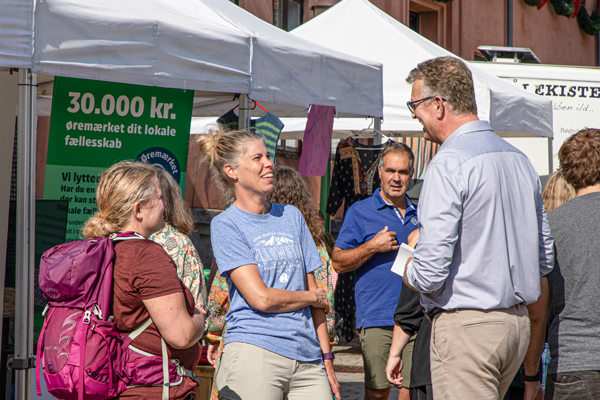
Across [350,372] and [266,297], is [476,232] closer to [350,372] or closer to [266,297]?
[266,297]

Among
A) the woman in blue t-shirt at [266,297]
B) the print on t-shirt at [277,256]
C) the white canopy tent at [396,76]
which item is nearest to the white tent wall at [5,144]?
the woman in blue t-shirt at [266,297]

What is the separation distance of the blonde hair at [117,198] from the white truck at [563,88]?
743cm

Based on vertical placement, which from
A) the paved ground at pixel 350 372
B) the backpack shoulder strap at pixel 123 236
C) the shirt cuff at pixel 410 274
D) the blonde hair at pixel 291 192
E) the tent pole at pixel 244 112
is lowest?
the paved ground at pixel 350 372

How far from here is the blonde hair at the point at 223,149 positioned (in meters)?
2.99

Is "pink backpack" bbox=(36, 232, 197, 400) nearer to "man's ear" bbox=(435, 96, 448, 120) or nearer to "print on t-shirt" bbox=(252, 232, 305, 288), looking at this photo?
"print on t-shirt" bbox=(252, 232, 305, 288)

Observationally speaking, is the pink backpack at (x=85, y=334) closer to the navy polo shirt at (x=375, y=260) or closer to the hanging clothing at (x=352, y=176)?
the navy polo shirt at (x=375, y=260)

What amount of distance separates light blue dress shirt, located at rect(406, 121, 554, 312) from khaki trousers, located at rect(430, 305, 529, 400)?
5 centimetres

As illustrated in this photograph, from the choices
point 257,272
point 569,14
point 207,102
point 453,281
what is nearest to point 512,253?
point 453,281

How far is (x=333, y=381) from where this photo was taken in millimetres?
2883

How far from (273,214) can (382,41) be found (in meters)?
4.52

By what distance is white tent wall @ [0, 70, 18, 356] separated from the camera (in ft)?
11.8

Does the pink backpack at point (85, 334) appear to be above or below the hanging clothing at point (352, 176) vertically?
below

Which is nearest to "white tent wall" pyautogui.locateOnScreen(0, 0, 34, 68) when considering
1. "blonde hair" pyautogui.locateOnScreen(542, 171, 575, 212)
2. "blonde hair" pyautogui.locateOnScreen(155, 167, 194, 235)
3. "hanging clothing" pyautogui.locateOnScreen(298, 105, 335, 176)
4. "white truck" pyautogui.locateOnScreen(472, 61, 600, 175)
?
"blonde hair" pyautogui.locateOnScreen(155, 167, 194, 235)

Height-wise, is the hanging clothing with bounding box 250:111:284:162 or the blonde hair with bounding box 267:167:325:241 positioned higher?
the hanging clothing with bounding box 250:111:284:162
